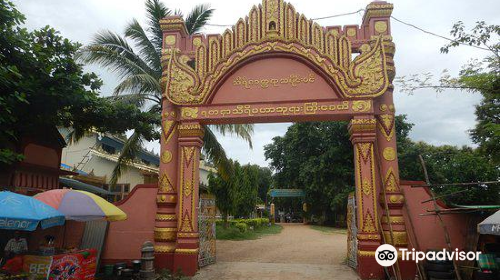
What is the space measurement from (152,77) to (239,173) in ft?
31.8

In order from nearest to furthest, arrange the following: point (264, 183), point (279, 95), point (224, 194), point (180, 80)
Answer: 1. point (279, 95)
2. point (180, 80)
3. point (224, 194)
4. point (264, 183)

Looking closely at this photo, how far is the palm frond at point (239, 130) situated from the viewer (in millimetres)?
12953

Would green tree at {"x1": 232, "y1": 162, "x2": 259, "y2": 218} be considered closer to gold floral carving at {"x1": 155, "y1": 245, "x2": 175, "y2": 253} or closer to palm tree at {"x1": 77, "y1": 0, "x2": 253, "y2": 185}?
palm tree at {"x1": 77, "y1": 0, "x2": 253, "y2": 185}

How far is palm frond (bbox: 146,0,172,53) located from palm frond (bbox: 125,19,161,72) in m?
0.19

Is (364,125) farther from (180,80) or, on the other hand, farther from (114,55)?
(114,55)

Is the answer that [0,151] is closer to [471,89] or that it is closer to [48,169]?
[48,169]

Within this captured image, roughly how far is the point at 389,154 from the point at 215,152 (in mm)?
6036

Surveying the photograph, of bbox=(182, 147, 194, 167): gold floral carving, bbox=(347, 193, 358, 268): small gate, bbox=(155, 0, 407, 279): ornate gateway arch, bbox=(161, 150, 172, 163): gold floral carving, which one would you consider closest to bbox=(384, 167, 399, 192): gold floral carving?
bbox=(155, 0, 407, 279): ornate gateway arch

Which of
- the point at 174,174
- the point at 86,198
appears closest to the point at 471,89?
the point at 174,174

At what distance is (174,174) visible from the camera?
29.8ft

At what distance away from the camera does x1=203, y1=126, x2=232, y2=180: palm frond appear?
1246cm

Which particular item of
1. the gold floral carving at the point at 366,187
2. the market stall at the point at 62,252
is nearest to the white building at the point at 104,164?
the market stall at the point at 62,252

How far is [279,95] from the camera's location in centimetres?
889

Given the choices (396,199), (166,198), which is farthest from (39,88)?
(396,199)
